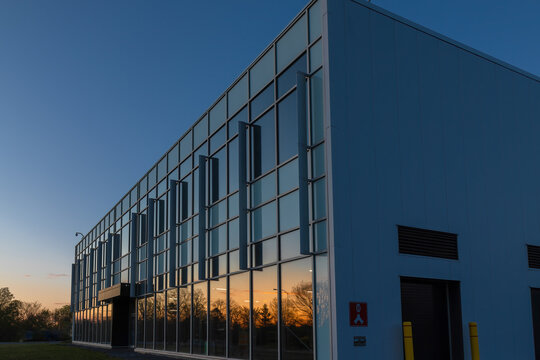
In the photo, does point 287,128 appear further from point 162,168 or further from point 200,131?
point 162,168

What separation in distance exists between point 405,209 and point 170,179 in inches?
603

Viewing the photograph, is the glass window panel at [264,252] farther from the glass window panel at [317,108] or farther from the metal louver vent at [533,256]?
the metal louver vent at [533,256]

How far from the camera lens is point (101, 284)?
44438 mm

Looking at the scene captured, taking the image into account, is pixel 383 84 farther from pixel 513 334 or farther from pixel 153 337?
pixel 153 337

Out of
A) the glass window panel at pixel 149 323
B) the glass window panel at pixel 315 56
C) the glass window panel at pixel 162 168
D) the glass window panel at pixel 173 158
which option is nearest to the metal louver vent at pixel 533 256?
the glass window panel at pixel 315 56

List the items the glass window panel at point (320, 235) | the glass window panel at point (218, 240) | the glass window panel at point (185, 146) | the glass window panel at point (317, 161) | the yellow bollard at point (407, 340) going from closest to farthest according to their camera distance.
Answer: the yellow bollard at point (407, 340) → the glass window panel at point (320, 235) → the glass window panel at point (317, 161) → the glass window panel at point (218, 240) → the glass window panel at point (185, 146)

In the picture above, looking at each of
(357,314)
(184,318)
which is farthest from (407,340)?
(184,318)

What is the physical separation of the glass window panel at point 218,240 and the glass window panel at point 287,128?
5017 mm

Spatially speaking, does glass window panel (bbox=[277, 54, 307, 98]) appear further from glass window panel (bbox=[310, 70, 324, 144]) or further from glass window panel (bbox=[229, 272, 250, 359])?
glass window panel (bbox=[229, 272, 250, 359])

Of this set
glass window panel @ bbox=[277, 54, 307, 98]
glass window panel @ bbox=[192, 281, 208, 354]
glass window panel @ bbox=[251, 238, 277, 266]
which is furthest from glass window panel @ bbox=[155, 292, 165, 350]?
glass window panel @ bbox=[277, 54, 307, 98]

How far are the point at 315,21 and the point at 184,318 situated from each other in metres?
14.1

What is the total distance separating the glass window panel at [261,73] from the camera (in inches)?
726

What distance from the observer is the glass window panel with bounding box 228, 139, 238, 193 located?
67.2 feet

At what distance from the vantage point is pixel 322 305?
560 inches
